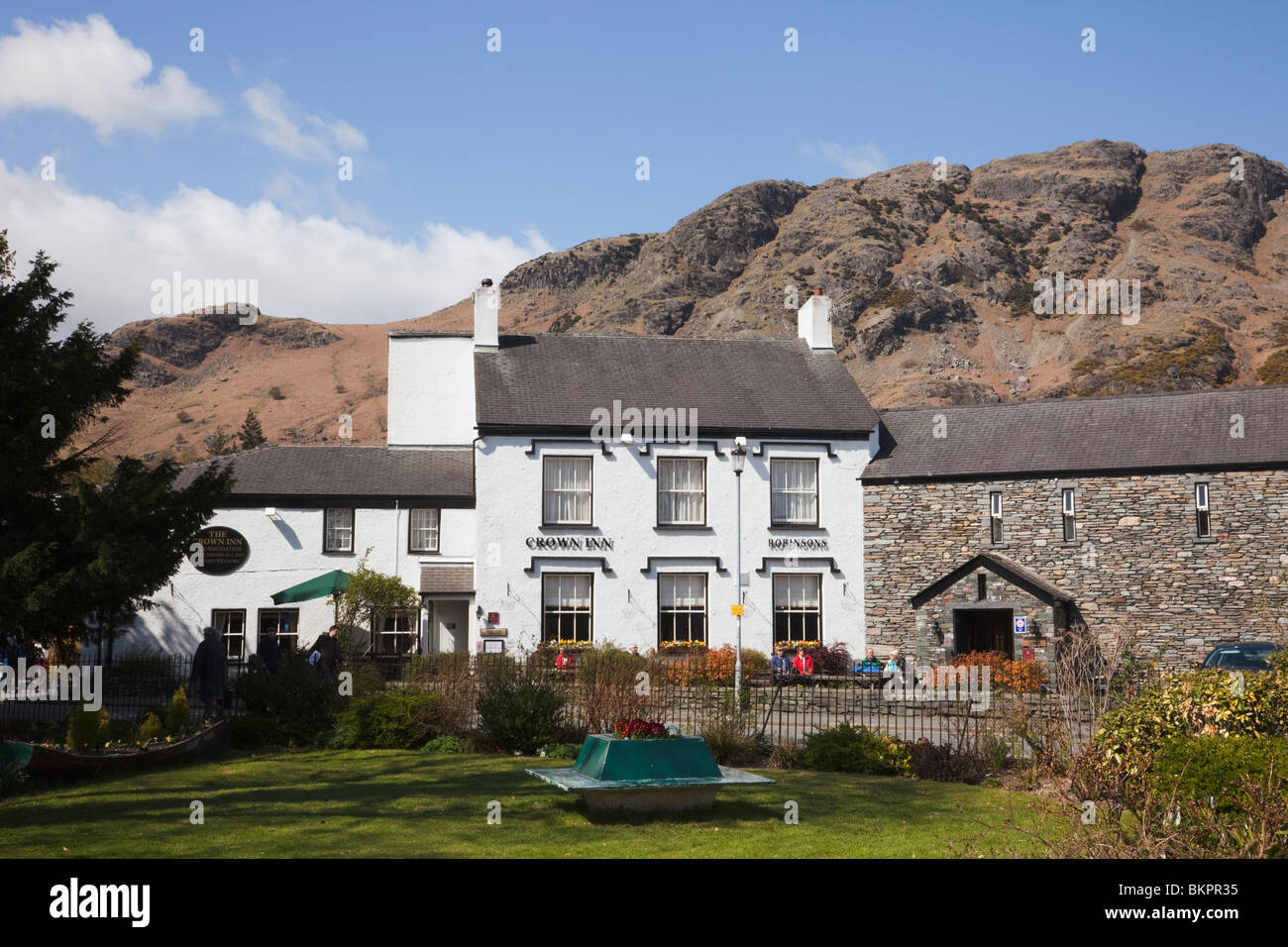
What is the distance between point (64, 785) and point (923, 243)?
132m

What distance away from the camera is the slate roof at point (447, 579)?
31.5 metres

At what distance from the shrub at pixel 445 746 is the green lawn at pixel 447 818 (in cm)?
156

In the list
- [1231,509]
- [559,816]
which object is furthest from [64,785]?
[1231,509]

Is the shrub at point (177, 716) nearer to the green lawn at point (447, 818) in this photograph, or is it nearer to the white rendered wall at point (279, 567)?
the green lawn at point (447, 818)

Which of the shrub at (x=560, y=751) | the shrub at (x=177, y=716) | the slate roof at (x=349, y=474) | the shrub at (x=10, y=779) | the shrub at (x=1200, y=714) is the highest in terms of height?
the slate roof at (x=349, y=474)

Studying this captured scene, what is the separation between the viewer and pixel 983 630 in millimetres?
30844

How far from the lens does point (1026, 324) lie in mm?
115688

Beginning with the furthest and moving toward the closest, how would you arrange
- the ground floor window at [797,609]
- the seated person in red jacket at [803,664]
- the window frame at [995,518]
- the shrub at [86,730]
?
the ground floor window at [797,609] → the window frame at [995,518] → the seated person in red jacket at [803,664] → the shrub at [86,730]

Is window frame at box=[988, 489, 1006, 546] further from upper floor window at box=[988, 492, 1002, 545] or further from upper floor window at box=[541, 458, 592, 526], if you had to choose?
upper floor window at box=[541, 458, 592, 526]

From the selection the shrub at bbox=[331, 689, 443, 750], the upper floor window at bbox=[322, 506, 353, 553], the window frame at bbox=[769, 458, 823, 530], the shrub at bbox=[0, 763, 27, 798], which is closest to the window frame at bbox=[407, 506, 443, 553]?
the upper floor window at bbox=[322, 506, 353, 553]

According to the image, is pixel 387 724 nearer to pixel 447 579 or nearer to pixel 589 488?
pixel 447 579

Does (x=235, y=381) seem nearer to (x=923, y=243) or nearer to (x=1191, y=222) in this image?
(x=923, y=243)

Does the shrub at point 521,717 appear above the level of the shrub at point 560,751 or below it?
above

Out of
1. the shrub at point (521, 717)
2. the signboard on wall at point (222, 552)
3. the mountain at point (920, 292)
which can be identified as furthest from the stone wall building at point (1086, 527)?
the mountain at point (920, 292)
